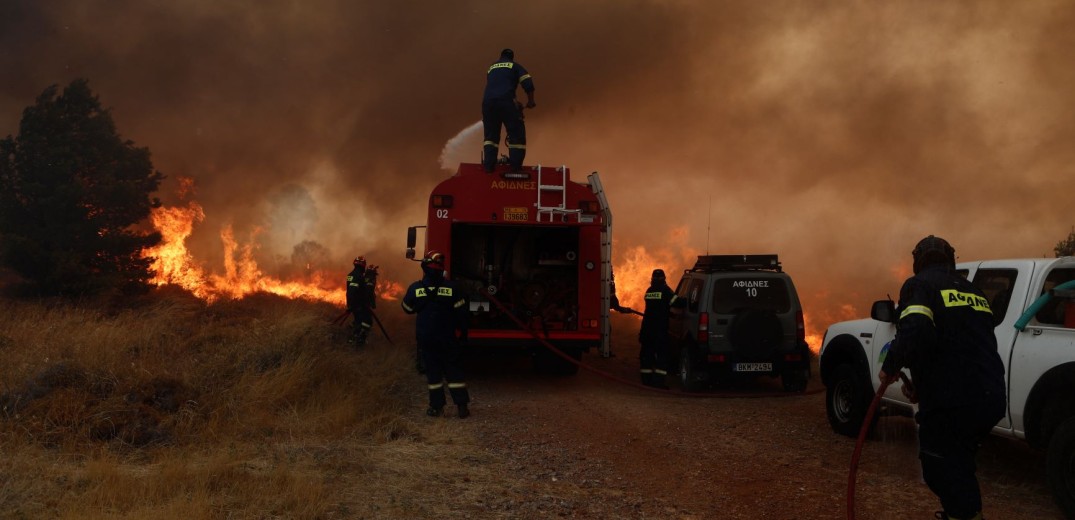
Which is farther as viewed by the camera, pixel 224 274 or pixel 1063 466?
pixel 224 274

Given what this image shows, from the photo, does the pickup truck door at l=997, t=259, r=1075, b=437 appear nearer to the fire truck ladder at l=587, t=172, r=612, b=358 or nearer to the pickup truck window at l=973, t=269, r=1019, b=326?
the pickup truck window at l=973, t=269, r=1019, b=326

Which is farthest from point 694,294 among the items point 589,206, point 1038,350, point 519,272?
point 1038,350

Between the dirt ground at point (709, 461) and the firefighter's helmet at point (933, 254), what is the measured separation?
1.68 metres

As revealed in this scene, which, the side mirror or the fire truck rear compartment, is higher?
the fire truck rear compartment

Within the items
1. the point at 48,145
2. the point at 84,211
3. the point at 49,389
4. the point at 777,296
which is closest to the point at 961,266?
the point at 777,296

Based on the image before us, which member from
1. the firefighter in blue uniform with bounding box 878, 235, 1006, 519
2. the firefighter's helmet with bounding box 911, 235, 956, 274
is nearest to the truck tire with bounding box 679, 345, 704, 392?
the firefighter's helmet with bounding box 911, 235, 956, 274

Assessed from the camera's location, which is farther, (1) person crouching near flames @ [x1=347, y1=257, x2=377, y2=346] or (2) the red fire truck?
(1) person crouching near flames @ [x1=347, y1=257, x2=377, y2=346]

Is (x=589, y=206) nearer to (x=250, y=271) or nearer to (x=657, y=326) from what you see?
(x=657, y=326)

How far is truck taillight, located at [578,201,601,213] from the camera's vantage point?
976 cm

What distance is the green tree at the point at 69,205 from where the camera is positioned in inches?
689

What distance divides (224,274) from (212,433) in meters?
18.6

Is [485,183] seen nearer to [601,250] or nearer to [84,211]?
[601,250]

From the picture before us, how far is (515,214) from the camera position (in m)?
9.63

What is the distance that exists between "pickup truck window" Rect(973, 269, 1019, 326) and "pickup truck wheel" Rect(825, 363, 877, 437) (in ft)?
4.45
